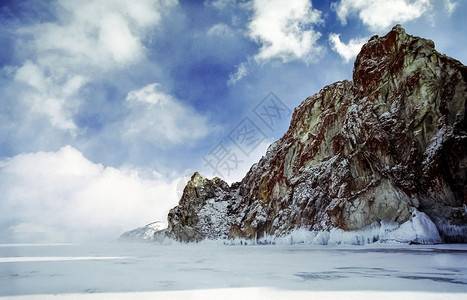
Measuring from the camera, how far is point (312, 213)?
50.8 m

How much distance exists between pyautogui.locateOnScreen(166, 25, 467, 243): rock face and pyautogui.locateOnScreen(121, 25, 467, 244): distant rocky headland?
0.11 metres

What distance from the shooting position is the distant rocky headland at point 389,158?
103 ft

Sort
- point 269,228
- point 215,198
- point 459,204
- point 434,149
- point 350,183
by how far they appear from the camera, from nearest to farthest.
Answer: point 459,204, point 434,149, point 350,183, point 269,228, point 215,198

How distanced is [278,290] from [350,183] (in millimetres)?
38510

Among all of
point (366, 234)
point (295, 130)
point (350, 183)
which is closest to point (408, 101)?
point (350, 183)

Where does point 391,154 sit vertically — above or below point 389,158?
above

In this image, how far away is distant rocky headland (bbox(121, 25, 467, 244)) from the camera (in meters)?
31.3

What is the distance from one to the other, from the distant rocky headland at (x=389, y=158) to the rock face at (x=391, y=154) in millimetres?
114

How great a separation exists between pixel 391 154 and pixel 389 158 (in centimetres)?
63

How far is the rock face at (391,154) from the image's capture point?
31375 mm

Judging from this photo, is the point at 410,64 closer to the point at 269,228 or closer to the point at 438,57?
the point at 438,57

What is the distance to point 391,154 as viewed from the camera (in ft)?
120

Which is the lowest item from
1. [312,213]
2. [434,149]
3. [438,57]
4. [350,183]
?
[312,213]

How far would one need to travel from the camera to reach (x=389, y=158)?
3647 cm
